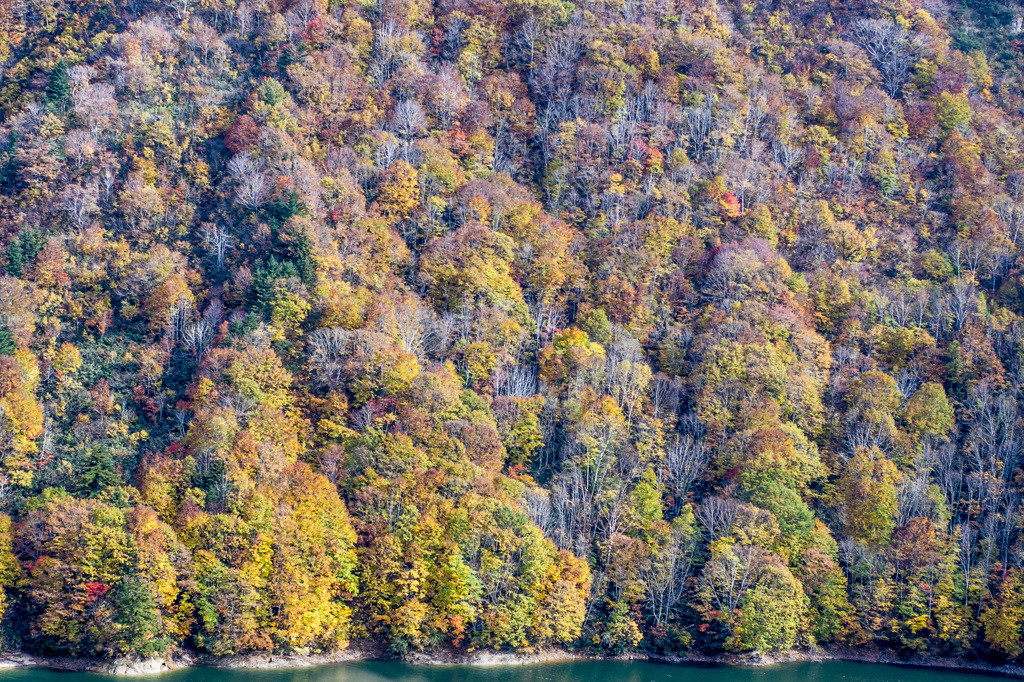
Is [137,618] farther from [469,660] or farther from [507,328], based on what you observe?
[507,328]

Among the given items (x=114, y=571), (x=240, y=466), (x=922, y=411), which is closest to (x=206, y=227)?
(x=240, y=466)

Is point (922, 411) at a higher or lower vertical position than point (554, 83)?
lower

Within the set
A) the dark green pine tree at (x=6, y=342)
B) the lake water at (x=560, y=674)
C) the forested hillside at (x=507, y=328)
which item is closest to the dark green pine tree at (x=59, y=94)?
the forested hillside at (x=507, y=328)

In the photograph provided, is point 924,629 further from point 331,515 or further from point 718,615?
point 331,515

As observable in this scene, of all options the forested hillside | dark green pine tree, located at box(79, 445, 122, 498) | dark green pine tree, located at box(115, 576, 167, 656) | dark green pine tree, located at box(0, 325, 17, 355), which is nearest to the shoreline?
the forested hillside

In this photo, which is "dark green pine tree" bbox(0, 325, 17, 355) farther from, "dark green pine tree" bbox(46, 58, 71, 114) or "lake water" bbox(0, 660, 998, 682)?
"dark green pine tree" bbox(46, 58, 71, 114)

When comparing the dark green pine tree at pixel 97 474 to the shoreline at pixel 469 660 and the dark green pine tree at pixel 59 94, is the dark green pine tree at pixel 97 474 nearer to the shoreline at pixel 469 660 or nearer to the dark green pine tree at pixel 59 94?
the shoreline at pixel 469 660
